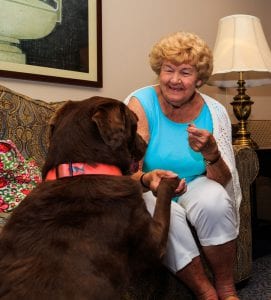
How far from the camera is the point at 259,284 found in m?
2.07

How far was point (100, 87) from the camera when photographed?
7.90 feet

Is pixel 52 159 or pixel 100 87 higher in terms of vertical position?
pixel 100 87

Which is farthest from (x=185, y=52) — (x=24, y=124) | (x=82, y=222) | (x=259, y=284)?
(x=259, y=284)

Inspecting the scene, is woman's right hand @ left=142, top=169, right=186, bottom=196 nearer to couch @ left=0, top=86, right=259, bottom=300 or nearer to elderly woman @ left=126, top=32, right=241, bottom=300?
elderly woman @ left=126, top=32, right=241, bottom=300

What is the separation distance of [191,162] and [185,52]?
46cm

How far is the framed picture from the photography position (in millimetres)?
1991

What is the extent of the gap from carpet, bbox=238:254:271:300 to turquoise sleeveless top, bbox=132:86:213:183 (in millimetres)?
636

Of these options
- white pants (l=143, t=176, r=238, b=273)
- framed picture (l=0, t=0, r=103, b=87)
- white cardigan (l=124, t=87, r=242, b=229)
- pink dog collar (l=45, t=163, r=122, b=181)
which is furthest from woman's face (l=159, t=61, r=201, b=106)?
pink dog collar (l=45, t=163, r=122, b=181)

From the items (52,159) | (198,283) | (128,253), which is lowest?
(198,283)

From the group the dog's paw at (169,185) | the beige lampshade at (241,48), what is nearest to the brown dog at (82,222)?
the dog's paw at (169,185)

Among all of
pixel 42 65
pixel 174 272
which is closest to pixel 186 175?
pixel 174 272

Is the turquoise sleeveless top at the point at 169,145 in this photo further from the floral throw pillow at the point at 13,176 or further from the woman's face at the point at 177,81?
the floral throw pillow at the point at 13,176

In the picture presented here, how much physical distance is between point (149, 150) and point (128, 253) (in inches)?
28.9

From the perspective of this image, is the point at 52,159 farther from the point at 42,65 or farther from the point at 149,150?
the point at 42,65
